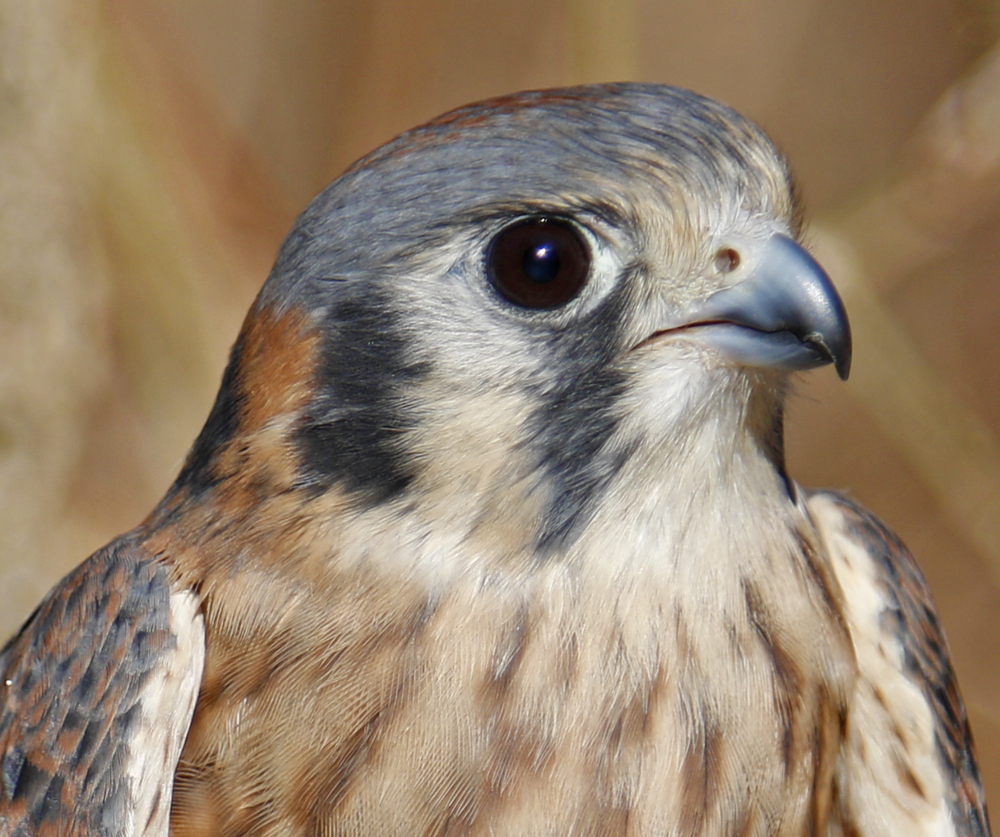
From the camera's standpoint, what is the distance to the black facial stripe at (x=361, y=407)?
1.81 metres

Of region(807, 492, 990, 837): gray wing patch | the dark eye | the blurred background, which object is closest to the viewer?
the dark eye

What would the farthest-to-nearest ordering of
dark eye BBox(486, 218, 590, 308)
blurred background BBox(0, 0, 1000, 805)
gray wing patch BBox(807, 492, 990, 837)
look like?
blurred background BBox(0, 0, 1000, 805), gray wing patch BBox(807, 492, 990, 837), dark eye BBox(486, 218, 590, 308)

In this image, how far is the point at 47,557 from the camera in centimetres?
419

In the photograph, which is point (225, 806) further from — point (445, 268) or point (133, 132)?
point (133, 132)

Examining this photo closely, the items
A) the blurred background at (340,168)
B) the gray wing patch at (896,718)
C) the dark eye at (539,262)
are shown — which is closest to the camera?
the dark eye at (539,262)

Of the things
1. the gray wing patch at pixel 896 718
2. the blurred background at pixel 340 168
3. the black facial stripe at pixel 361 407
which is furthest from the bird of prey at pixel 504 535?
the blurred background at pixel 340 168

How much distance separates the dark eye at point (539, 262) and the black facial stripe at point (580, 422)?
0.06 m

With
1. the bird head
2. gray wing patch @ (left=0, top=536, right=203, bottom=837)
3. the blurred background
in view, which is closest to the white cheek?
the bird head

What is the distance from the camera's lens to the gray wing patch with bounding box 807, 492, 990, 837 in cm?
215

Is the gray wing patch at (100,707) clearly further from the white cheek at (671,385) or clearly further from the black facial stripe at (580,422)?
the white cheek at (671,385)

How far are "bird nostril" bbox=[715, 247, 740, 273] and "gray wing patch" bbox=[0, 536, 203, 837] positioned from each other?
102cm

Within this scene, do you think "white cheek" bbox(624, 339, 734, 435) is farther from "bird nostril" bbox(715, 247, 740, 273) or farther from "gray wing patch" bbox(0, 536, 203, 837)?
"gray wing patch" bbox(0, 536, 203, 837)

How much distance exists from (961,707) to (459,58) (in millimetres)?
4026

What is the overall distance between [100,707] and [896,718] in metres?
1.42
